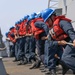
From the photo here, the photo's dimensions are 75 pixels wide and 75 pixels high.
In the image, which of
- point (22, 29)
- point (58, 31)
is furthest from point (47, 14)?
point (22, 29)

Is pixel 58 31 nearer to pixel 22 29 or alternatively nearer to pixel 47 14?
pixel 47 14

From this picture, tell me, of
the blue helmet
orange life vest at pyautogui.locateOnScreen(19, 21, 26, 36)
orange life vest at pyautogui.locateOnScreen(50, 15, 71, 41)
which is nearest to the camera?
orange life vest at pyautogui.locateOnScreen(50, 15, 71, 41)

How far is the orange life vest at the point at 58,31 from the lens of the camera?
6.46 m

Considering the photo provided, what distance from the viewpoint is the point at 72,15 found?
20.5m

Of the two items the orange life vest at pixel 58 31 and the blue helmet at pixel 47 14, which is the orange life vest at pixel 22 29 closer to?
the blue helmet at pixel 47 14

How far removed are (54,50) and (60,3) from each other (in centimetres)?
2033

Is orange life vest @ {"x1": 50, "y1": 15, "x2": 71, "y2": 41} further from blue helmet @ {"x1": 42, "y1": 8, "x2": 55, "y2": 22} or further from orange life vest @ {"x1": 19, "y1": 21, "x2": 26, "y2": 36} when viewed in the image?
orange life vest @ {"x1": 19, "y1": 21, "x2": 26, "y2": 36}

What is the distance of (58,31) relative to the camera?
259 inches

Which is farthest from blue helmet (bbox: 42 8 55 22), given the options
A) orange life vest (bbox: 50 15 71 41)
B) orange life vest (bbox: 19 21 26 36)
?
orange life vest (bbox: 19 21 26 36)

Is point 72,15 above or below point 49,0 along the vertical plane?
below

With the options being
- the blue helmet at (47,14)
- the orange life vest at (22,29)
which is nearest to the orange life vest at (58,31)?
the blue helmet at (47,14)

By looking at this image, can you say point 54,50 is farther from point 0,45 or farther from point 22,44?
point 22,44

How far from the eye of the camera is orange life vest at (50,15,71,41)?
21.2 feet

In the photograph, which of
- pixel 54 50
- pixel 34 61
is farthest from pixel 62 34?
pixel 34 61
